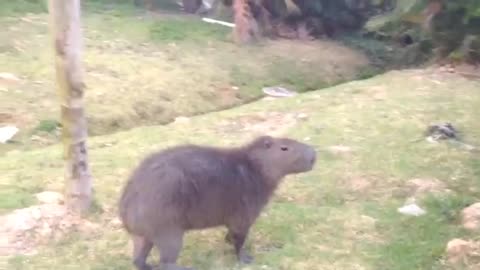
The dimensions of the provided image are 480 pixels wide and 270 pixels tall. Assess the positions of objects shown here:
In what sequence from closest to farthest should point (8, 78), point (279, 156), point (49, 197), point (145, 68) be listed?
point (279, 156) → point (49, 197) → point (8, 78) → point (145, 68)

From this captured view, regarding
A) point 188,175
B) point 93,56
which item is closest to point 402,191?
point 188,175

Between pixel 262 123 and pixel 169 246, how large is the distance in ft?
11.1

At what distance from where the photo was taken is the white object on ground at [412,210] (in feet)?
19.9

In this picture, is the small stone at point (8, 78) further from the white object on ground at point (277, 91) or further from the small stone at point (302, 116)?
the small stone at point (302, 116)

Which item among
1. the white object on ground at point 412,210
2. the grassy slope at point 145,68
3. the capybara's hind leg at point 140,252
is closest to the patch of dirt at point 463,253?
the white object on ground at point 412,210

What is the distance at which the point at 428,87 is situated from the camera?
31.6 ft

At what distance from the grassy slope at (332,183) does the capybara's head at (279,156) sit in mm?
423

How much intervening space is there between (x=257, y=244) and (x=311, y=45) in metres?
7.15

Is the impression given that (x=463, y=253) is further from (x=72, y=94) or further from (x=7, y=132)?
(x=7, y=132)

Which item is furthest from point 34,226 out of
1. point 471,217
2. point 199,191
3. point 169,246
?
point 471,217

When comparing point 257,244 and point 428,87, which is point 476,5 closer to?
point 428,87

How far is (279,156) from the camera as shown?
17.9 feet

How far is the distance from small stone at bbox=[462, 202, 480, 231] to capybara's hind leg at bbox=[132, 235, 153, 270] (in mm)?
1982

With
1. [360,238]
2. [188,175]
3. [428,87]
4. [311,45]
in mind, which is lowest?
[311,45]
